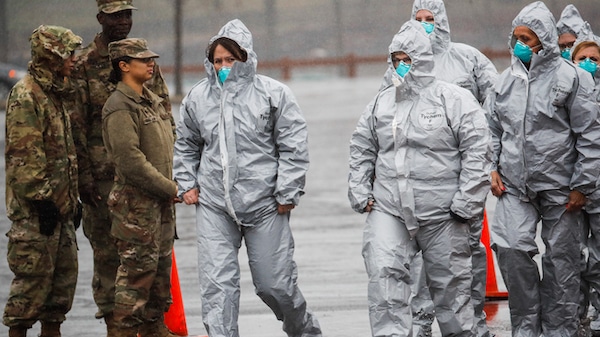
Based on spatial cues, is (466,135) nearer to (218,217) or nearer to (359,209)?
(359,209)

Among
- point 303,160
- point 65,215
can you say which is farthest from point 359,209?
point 65,215

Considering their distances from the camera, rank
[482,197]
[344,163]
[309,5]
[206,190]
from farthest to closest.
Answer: [309,5]
[344,163]
[206,190]
[482,197]

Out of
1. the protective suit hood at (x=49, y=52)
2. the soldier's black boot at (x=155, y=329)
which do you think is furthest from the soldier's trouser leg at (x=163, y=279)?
the protective suit hood at (x=49, y=52)

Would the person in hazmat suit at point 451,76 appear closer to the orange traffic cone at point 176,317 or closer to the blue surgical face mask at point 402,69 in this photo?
the blue surgical face mask at point 402,69

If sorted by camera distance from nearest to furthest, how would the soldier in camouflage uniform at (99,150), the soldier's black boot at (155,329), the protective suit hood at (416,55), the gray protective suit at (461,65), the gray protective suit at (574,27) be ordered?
the protective suit hood at (416,55) → the soldier's black boot at (155,329) → the soldier in camouflage uniform at (99,150) → the gray protective suit at (461,65) → the gray protective suit at (574,27)

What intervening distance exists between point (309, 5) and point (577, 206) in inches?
1749

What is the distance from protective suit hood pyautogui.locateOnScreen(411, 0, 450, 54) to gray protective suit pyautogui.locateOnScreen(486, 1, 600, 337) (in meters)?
1.22

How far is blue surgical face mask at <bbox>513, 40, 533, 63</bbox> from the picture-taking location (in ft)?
30.5

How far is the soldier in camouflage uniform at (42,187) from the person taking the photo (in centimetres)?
924

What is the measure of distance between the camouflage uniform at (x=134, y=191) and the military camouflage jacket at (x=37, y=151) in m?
0.37

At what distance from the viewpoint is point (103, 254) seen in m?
9.71

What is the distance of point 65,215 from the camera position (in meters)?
9.43

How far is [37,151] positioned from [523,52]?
124 inches

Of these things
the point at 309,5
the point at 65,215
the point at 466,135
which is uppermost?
the point at 466,135
